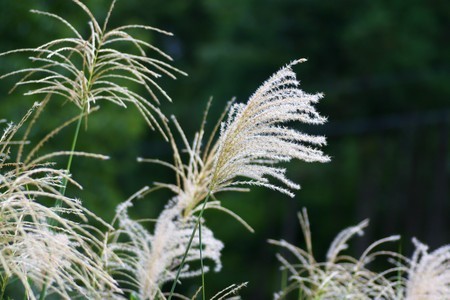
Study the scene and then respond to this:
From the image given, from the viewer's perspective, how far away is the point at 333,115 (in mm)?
17031

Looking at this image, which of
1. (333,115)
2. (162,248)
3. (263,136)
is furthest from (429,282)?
(333,115)

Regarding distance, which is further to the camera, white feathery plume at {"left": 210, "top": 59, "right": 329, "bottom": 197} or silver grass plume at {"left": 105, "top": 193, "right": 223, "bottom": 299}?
silver grass plume at {"left": 105, "top": 193, "right": 223, "bottom": 299}

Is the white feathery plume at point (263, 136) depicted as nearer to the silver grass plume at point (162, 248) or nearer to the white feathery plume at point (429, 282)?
the silver grass plume at point (162, 248)

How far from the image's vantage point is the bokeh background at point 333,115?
46.9ft

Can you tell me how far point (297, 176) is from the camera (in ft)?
53.2

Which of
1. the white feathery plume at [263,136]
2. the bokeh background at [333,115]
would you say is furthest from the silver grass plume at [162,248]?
the bokeh background at [333,115]

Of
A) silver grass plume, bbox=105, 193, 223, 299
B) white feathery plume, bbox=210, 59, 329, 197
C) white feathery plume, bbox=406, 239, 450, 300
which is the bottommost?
silver grass plume, bbox=105, 193, 223, 299

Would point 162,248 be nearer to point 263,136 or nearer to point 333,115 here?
point 263,136

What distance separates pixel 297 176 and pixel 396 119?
2.15 metres

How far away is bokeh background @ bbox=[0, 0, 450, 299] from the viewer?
14305 mm

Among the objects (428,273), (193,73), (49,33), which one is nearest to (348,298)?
(428,273)

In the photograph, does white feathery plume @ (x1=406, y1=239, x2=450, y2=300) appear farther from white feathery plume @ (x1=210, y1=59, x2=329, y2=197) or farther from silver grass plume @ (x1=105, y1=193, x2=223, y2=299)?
white feathery plume @ (x1=210, y1=59, x2=329, y2=197)

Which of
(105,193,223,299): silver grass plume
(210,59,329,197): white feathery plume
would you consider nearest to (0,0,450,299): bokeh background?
(105,193,223,299): silver grass plume

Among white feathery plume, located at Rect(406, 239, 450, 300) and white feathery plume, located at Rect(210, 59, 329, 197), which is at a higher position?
white feathery plume, located at Rect(210, 59, 329, 197)
